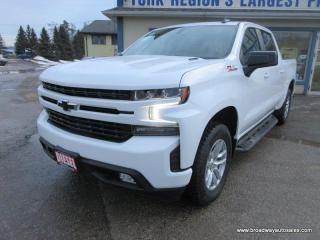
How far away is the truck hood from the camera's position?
2471 mm

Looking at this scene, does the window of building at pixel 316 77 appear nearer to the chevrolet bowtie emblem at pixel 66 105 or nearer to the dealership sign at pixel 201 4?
the dealership sign at pixel 201 4

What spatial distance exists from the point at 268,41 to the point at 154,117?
351 centimetres

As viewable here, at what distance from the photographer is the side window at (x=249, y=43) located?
3740 mm

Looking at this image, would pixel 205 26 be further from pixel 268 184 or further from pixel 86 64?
pixel 268 184

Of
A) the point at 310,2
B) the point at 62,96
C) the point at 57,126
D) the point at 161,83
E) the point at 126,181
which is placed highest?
the point at 310,2

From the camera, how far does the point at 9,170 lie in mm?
4180

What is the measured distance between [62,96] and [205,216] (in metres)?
1.78

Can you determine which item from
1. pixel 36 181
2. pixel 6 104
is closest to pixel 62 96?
pixel 36 181

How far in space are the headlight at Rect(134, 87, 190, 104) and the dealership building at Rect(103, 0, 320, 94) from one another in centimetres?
815

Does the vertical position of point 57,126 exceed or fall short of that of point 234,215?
it exceeds it

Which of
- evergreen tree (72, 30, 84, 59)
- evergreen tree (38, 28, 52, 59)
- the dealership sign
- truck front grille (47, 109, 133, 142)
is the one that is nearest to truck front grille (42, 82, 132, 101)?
truck front grille (47, 109, 133, 142)

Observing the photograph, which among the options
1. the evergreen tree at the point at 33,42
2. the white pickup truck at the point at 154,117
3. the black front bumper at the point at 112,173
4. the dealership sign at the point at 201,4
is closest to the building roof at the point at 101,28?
the evergreen tree at the point at 33,42

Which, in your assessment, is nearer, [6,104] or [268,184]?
[268,184]

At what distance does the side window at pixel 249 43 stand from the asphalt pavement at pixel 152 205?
149cm
